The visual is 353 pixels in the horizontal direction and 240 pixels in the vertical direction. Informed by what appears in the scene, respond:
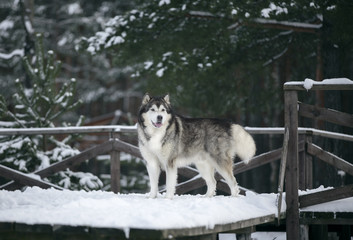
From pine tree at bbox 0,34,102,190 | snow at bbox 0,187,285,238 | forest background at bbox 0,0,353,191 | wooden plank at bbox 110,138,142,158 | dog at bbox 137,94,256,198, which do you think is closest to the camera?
snow at bbox 0,187,285,238

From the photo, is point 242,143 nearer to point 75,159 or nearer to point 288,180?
point 288,180

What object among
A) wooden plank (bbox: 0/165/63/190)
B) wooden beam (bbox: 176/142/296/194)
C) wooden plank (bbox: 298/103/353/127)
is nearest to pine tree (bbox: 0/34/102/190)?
wooden plank (bbox: 0/165/63/190)

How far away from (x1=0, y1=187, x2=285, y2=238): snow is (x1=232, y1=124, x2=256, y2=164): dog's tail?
44.7 inches

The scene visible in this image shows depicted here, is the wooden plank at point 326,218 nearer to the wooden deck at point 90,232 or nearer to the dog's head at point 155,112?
the wooden deck at point 90,232

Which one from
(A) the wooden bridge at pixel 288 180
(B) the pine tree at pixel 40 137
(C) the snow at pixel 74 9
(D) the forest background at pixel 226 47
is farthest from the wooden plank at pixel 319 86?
(C) the snow at pixel 74 9

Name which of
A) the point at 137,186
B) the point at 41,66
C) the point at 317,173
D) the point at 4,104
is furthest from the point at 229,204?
the point at 317,173

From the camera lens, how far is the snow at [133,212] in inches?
186

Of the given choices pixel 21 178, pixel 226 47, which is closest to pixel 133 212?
pixel 21 178

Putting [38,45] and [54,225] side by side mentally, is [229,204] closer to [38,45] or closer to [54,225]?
[54,225]

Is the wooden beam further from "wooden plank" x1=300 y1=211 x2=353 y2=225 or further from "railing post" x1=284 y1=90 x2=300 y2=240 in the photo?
"wooden plank" x1=300 y1=211 x2=353 y2=225

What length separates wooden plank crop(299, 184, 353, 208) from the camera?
6.55 metres

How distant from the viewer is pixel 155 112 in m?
6.93

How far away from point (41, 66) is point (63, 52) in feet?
55.4

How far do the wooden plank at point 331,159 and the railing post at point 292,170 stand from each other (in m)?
0.90
